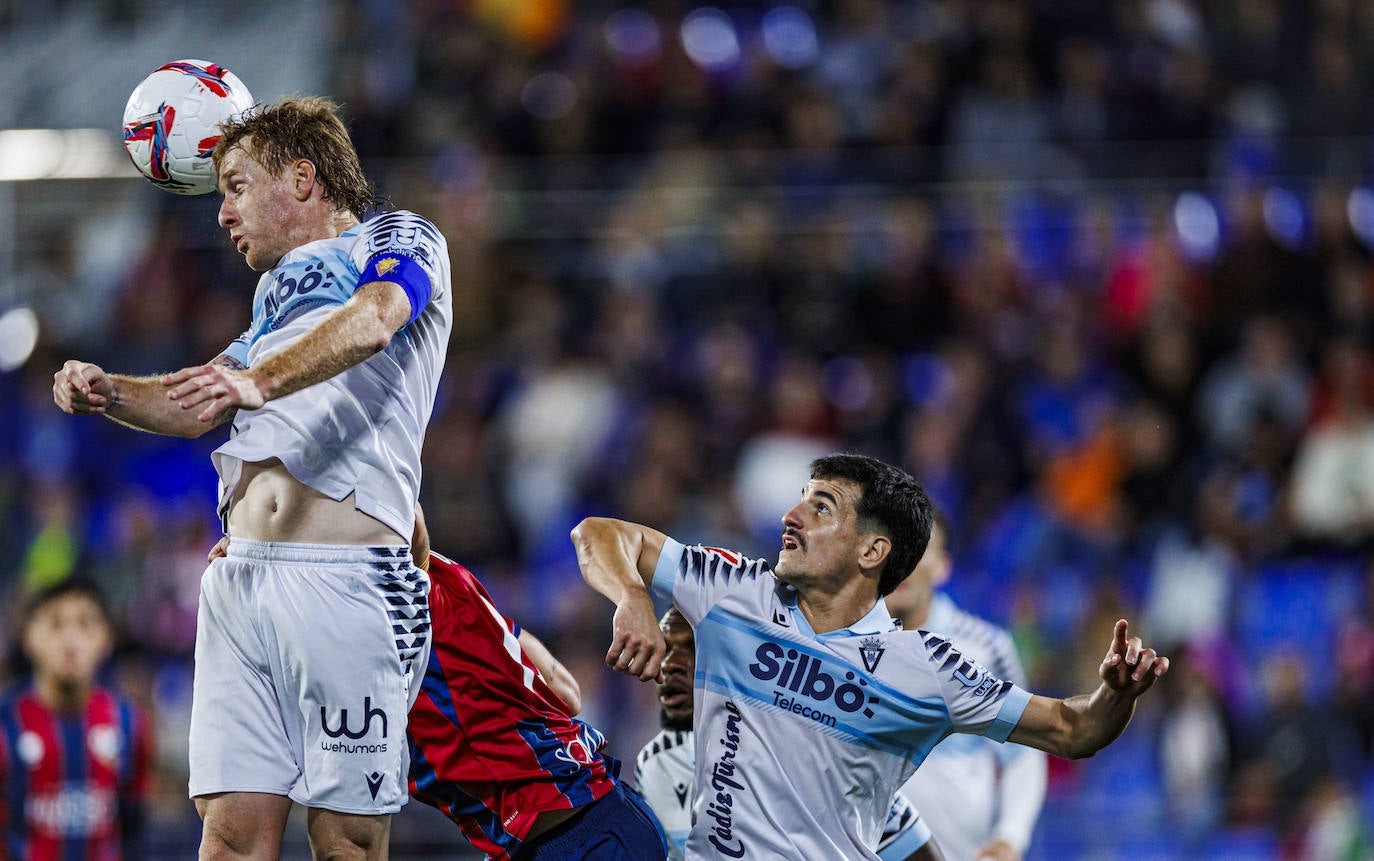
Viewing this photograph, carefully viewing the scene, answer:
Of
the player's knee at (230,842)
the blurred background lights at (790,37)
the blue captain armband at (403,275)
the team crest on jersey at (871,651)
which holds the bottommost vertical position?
the player's knee at (230,842)

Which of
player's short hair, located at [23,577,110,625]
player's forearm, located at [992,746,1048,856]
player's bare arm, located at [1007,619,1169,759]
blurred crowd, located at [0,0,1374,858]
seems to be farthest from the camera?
blurred crowd, located at [0,0,1374,858]

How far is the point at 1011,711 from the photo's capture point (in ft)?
14.2

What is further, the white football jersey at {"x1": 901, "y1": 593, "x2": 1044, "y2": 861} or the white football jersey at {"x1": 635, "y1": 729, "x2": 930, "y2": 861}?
the white football jersey at {"x1": 901, "y1": 593, "x2": 1044, "y2": 861}

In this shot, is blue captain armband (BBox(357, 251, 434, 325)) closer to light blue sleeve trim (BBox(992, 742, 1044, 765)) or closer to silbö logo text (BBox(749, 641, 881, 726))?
silbö logo text (BBox(749, 641, 881, 726))

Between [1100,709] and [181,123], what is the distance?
280 cm

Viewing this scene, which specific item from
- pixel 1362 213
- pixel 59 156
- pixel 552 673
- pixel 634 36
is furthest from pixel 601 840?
pixel 634 36

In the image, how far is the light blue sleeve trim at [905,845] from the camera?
5055mm

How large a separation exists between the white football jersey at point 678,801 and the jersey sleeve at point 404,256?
181cm

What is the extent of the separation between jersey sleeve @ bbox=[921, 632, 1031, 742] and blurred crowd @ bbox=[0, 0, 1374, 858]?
4.75 metres

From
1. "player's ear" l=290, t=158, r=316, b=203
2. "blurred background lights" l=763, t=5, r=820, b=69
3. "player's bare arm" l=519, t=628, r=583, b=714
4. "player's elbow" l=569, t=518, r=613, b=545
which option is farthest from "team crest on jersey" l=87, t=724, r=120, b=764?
"blurred background lights" l=763, t=5, r=820, b=69

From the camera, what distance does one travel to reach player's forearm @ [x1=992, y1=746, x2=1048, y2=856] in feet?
20.2

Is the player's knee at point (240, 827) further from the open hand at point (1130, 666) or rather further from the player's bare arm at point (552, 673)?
the open hand at point (1130, 666)

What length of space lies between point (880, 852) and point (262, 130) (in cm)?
270

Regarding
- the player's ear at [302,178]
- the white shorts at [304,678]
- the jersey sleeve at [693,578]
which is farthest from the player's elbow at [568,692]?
the player's ear at [302,178]
